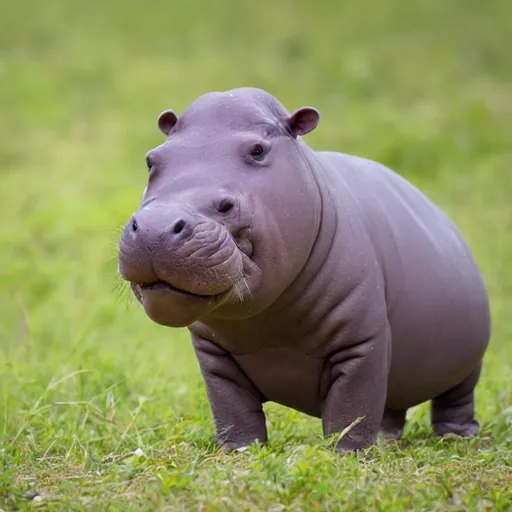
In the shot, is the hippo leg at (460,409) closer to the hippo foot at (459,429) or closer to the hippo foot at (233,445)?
the hippo foot at (459,429)

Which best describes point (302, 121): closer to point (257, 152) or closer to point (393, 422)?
point (257, 152)

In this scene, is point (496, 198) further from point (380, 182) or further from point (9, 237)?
point (380, 182)

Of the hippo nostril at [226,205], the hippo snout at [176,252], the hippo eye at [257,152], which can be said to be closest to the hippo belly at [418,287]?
the hippo eye at [257,152]

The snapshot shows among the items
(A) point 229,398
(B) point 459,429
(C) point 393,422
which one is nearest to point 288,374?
(A) point 229,398

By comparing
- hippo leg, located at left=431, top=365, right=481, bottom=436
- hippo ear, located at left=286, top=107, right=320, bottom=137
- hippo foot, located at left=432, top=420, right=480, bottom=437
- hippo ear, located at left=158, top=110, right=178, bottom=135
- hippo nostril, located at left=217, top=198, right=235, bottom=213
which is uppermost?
hippo ear, located at left=158, top=110, right=178, bottom=135

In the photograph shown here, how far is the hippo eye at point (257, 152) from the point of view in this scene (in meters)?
3.89

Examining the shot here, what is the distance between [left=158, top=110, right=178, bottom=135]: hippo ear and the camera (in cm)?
414

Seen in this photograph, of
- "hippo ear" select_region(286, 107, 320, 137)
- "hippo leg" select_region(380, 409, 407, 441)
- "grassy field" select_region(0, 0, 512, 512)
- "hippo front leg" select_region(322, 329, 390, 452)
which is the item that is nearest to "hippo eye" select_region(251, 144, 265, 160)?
"hippo ear" select_region(286, 107, 320, 137)

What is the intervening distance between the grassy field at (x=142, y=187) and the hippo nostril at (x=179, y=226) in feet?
1.81

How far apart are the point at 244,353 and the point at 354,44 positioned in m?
14.0

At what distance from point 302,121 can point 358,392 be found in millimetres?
1027

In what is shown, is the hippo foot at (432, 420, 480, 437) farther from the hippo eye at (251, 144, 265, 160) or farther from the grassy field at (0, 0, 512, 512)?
the hippo eye at (251, 144, 265, 160)

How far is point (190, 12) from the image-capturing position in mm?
18641

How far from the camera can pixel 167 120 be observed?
4.18 metres
